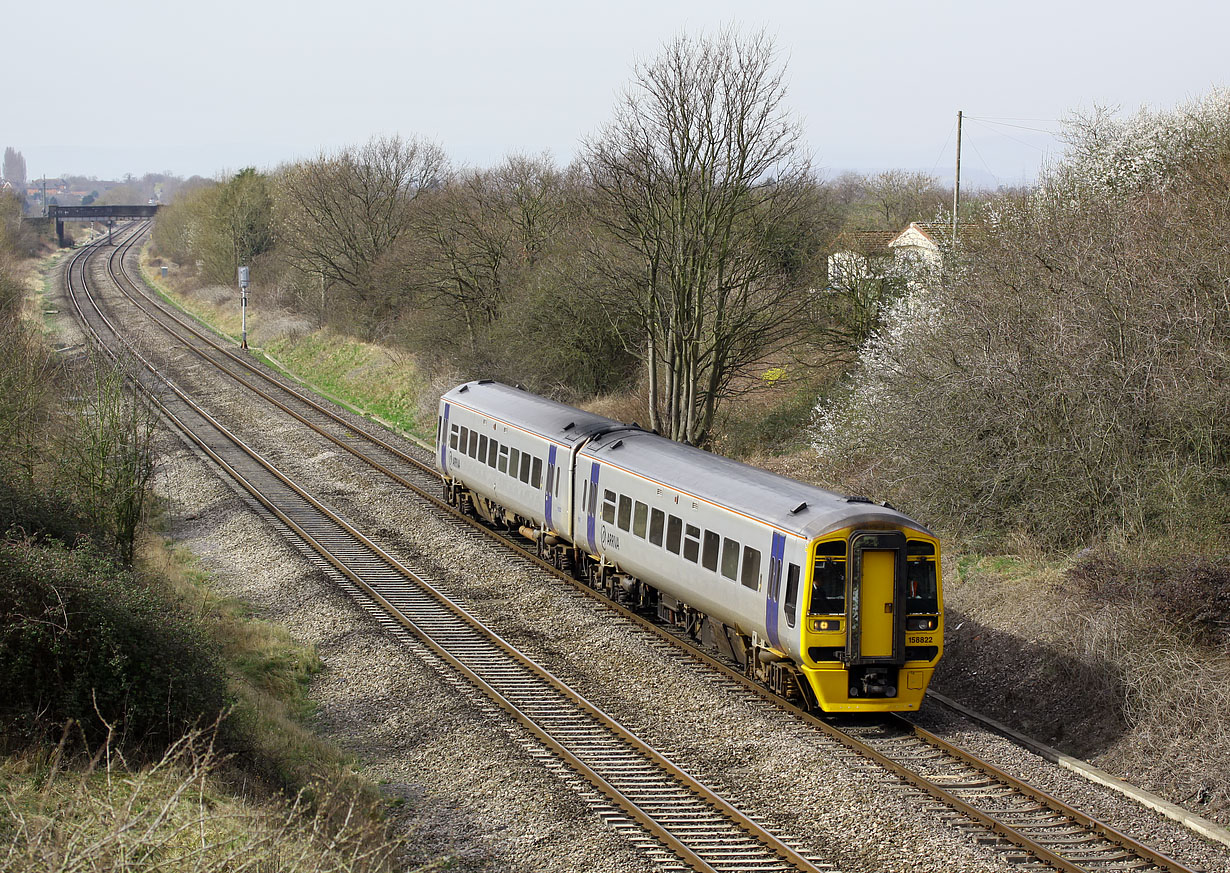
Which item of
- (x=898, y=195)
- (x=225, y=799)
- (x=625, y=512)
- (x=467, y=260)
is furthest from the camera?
(x=898, y=195)

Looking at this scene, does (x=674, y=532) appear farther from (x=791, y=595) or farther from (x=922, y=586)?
(x=922, y=586)

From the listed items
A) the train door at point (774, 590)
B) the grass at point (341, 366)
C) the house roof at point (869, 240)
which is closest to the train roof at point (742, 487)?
the train door at point (774, 590)

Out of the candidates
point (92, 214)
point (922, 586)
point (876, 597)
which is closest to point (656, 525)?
point (876, 597)

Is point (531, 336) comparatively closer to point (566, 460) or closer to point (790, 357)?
point (790, 357)

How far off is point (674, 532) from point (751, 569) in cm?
190

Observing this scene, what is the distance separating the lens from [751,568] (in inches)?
530

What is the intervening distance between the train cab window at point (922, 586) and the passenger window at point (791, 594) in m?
1.35

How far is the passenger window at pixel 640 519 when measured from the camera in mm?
15930

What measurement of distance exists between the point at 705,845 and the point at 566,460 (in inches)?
365

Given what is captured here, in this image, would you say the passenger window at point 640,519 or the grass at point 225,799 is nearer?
the grass at point 225,799

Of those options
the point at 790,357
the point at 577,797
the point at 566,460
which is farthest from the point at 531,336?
the point at 577,797

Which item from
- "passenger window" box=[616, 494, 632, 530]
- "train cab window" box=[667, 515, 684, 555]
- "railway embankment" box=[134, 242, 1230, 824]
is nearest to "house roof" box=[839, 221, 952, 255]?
"railway embankment" box=[134, 242, 1230, 824]

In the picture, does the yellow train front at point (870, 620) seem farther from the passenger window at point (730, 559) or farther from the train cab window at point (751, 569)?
the passenger window at point (730, 559)

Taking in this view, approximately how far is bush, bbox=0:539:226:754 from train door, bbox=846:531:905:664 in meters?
6.69
